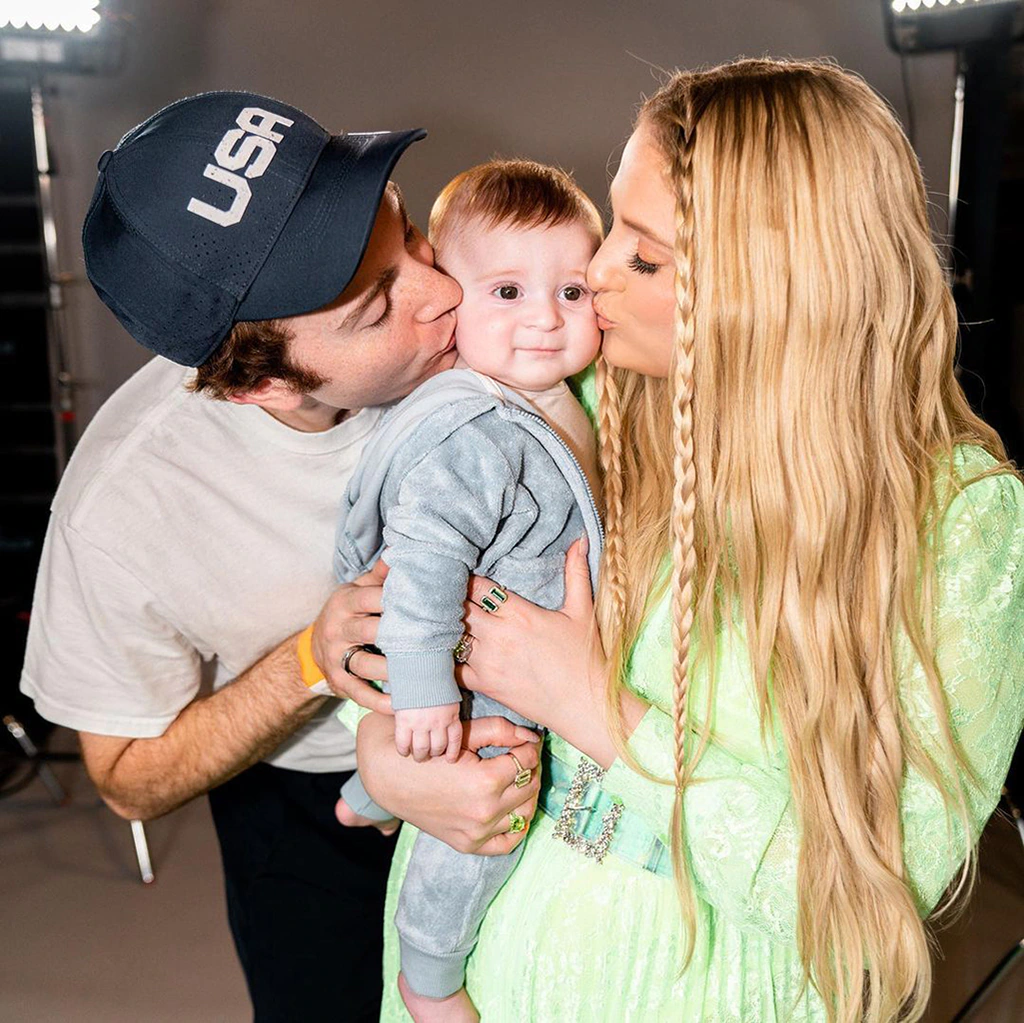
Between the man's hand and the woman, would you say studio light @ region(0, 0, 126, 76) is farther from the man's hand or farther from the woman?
the woman

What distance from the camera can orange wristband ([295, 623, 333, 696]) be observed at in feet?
5.06

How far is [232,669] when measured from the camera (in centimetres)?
177

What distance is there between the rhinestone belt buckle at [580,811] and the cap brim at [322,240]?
616 mm

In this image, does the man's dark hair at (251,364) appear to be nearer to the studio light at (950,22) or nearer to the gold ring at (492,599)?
the gold ring at (492,599)

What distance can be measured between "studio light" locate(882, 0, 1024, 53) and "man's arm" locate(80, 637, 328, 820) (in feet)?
10.0

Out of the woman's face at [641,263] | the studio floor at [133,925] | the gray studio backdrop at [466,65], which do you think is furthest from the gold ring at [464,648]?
the gray studio backdrop at [466,65]

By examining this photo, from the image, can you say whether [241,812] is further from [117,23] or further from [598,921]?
[117,23]

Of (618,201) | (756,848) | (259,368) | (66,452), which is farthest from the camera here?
(66,452)

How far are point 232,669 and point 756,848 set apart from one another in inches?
37.0

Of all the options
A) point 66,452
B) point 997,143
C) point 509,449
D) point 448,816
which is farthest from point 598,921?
point 66,452

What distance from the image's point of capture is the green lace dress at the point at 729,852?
3.70ft

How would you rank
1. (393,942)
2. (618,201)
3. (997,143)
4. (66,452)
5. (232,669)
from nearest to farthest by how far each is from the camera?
(618,201)
(393,942)
(232,669)
(997,143)
(66,452)

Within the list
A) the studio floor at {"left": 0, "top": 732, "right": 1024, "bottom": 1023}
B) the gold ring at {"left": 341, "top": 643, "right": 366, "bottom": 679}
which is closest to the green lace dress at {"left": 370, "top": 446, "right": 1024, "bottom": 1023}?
the gold ring at {"left": 341, "top": 643, "right": 366, "bottom": 679}

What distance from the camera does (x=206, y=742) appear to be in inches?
65.1
